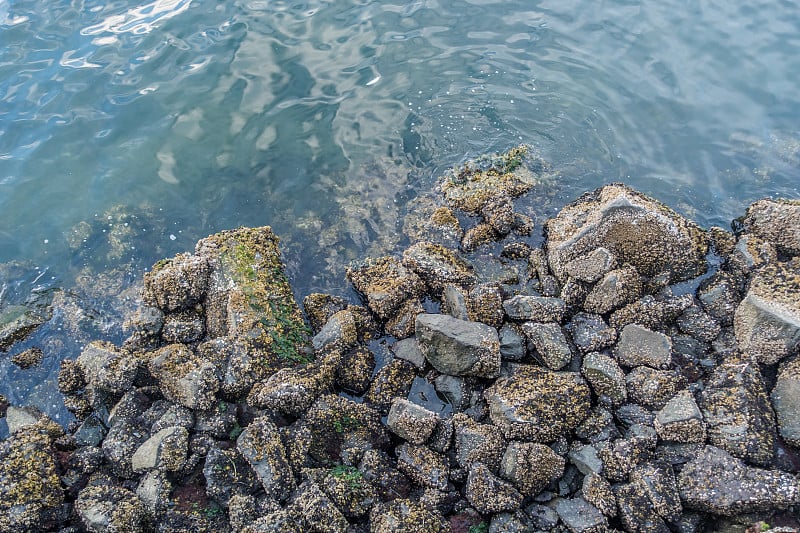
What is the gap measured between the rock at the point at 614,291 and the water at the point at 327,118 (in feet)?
6.60

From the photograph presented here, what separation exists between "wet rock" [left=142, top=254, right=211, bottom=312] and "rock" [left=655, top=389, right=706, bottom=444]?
205 inches

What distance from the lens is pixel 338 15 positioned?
426 inches

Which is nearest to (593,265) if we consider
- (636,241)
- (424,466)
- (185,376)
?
(636,241)

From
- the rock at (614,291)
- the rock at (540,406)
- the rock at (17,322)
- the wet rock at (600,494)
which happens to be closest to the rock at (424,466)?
the rock at (540,406)

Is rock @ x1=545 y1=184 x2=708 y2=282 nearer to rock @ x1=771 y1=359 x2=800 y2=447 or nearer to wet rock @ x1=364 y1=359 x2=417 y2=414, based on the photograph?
rock @ x1=771 y1=359 x2=800 y2=447

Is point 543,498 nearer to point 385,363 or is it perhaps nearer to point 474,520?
point 474,520

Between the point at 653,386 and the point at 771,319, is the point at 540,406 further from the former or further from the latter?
the point at 771,319

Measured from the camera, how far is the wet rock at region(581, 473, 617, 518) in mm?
4363

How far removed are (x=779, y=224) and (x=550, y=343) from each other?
11.1 ft

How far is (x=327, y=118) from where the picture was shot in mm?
9297

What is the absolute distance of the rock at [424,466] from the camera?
4.73 metres

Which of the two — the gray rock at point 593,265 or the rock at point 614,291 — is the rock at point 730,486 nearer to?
the rock at point 614,291

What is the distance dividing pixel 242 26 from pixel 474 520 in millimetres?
10367

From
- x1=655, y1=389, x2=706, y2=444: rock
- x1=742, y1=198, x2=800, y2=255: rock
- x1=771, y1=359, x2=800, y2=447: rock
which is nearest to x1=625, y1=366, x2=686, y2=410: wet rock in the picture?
x1=655, y1=389, x2=706, y2=444: rock
